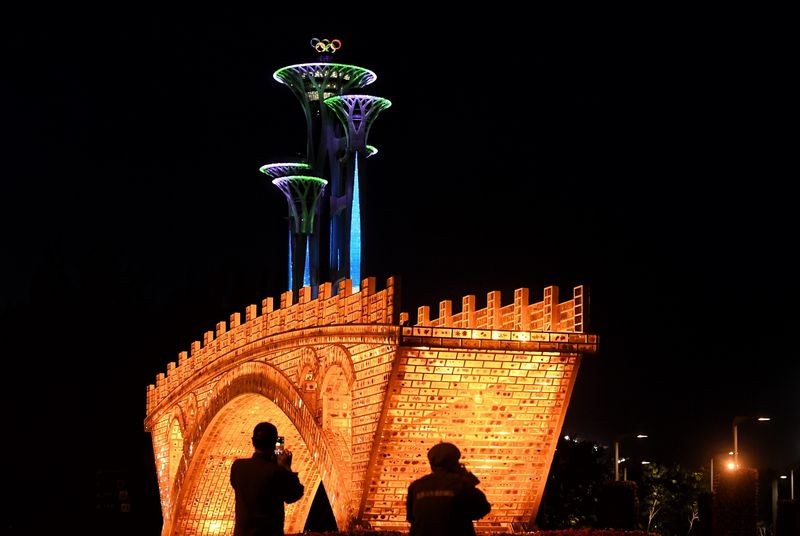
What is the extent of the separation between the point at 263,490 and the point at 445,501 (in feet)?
4.56

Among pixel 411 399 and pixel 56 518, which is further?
pixel 56 518

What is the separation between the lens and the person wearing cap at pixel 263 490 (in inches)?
397

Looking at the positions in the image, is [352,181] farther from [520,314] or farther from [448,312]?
[520,314]

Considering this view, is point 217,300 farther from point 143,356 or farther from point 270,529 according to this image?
point 270,529

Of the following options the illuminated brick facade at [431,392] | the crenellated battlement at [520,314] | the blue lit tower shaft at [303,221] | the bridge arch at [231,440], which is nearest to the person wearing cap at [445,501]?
the illuminated brick facade at [431,392]

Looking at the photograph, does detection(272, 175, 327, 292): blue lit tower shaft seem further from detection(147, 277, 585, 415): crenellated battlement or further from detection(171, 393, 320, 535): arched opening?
detection(147, 277, 585, 415): crenellated battlement

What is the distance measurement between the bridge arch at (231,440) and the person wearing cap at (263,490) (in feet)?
47.2

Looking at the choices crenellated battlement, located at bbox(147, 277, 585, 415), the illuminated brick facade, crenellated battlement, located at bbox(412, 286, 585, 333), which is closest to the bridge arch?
the illuminated brick facade

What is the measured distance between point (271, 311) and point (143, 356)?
23.8 m

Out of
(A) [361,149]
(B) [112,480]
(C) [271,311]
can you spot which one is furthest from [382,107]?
(B) [112,480]

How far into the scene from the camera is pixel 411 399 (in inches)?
821

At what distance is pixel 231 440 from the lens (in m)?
33.1

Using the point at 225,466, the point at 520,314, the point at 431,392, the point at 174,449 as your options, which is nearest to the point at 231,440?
the point at 225,466

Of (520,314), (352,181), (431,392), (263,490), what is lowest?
(263,490)
